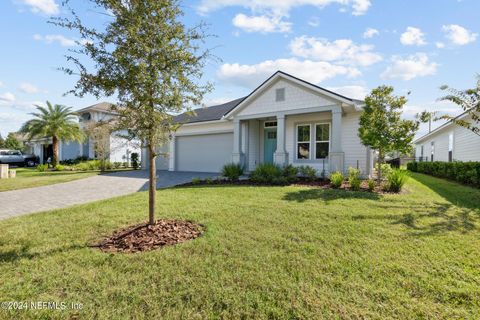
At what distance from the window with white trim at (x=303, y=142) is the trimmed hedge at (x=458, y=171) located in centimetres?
680

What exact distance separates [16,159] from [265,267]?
1395 inches

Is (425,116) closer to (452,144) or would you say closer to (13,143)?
(452,144)

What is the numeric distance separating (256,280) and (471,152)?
17.2 meters

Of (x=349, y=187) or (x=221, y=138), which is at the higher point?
(x=221, y=138)

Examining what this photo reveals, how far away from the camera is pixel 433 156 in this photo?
25.0 meters

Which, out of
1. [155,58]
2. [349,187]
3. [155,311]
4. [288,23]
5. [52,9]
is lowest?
[155,311]

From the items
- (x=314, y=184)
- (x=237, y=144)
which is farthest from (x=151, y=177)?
(x=237, y=144)

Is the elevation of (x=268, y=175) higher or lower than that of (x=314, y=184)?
higher

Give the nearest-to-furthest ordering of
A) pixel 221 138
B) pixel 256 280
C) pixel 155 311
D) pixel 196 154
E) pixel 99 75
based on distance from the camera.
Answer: pixel 155 311
pixel 256 280
pixel 99 75
pixel 221 138
pixel 196 154

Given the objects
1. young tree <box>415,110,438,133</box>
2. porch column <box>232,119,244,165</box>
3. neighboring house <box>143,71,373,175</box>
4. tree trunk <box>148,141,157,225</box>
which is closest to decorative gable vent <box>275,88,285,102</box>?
neighboring house <box>143,71,373,175</box>

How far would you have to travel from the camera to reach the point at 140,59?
441 cm

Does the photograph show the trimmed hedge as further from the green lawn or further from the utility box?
the utility box

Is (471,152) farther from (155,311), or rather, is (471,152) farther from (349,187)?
(155,311)

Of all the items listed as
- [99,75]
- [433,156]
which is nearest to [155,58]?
[99,75]
